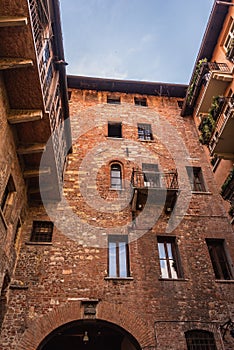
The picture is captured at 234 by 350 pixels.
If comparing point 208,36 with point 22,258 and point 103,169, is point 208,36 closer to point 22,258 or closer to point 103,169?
point 103,169

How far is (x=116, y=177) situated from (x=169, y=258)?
467 centimetres

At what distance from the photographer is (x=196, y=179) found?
14852 millimetres

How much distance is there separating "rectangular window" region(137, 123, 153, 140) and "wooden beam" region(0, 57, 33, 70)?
9.62m

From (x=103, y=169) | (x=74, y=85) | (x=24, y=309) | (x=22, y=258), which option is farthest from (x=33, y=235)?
(x=74, y=85)

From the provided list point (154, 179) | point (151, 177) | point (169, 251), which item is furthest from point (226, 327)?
point (151, 177)

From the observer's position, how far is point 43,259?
34.7 ft

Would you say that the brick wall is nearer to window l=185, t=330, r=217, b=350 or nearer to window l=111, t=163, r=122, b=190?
window l=111, t=163, r=122, b=190

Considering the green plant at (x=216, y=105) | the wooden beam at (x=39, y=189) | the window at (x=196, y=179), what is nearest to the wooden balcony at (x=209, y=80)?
the green plant at (x=216, y=105)

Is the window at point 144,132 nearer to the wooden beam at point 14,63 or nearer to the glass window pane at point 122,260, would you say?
the glass window pane at point 122,260

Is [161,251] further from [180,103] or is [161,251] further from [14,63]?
[180,103]

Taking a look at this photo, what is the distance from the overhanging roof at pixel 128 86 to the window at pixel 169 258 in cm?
1073

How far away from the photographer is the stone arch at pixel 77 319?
8.83 metres

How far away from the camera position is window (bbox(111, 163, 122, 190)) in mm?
13648

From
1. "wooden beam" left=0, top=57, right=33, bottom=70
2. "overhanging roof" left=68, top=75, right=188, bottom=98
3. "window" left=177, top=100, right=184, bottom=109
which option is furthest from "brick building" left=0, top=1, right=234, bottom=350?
"overhanging roof" left=68, top=75, right=188, bottom=98
